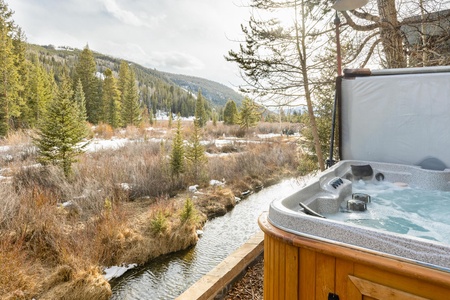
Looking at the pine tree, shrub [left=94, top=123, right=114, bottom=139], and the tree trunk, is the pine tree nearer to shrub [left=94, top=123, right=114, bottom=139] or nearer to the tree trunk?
shrub [left=94, top=123, right=114, bottom=139]

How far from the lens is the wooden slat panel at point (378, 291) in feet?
3.38

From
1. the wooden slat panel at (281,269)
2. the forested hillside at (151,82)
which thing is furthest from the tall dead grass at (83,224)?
the forested hillside at (151,82)

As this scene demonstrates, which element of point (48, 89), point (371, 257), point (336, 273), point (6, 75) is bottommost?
point (336, 273)

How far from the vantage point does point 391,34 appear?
4316mm

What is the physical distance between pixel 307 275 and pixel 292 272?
0.24 feet

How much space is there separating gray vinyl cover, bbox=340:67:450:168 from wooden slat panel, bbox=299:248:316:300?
8.68 ft

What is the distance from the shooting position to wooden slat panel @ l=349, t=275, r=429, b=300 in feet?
3.38

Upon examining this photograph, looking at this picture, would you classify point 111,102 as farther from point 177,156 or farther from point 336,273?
point 336,273

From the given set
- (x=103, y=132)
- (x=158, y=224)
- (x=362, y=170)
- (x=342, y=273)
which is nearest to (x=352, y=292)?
(x=342, y=273)

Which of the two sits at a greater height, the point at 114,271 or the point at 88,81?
the point at 88,81

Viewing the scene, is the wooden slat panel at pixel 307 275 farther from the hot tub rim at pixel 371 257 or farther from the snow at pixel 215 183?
the snow at pixel 215 183

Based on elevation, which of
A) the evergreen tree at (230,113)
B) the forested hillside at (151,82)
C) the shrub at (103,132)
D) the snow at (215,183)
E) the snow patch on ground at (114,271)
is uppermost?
the forested hillside at (151,82)

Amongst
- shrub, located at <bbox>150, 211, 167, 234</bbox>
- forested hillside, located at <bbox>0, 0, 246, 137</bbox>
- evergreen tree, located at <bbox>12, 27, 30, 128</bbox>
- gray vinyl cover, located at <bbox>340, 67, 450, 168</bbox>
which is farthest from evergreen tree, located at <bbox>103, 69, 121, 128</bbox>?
gray vinyl cover, located at <bbox>340, 67, 450, 168</bbox>

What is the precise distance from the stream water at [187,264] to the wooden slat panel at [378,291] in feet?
5.20
